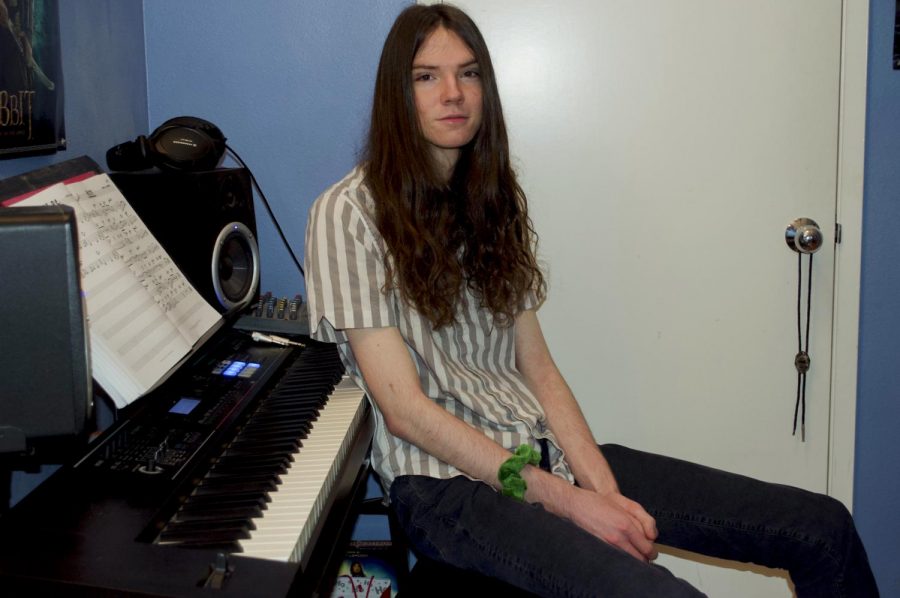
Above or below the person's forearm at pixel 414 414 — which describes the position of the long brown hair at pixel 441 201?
above

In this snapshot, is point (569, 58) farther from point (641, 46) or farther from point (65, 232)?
point (65, 232)

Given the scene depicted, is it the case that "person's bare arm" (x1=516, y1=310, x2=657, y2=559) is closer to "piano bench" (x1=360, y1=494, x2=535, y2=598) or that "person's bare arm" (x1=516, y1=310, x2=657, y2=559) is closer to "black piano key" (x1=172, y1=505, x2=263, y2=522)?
"piano bench" (x1=360, y1=494, x2=535, y2=598)

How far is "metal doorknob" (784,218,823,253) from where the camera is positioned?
1.93m

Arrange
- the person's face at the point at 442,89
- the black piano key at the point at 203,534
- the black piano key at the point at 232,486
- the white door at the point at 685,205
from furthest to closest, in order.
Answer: the white door at the point at 685,205 < the person's face at the point at 442,89 < the black piano key at the point at 232,486 < the black piano key at the point at 203,534

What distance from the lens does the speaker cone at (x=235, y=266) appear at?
61.9 inches

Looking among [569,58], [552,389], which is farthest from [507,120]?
[552,389]

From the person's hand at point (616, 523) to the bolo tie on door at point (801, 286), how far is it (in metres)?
0.83

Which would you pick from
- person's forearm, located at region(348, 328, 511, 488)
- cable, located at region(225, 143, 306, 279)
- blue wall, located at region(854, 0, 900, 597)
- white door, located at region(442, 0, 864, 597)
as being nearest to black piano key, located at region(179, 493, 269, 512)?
person's forearm, located at region(348, 328, 511, 488)

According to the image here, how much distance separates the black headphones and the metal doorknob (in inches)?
51.6

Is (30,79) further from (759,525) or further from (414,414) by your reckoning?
(759,525)

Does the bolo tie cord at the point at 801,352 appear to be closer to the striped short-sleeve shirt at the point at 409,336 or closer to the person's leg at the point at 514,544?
the striped short-sleeve shirt at the point at 409,336

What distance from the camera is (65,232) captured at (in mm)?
825

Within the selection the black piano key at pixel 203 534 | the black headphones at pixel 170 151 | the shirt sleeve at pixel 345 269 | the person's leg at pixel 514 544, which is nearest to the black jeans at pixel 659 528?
the person's leg at pixel 514 544

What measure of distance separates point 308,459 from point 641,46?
123 centimetres
